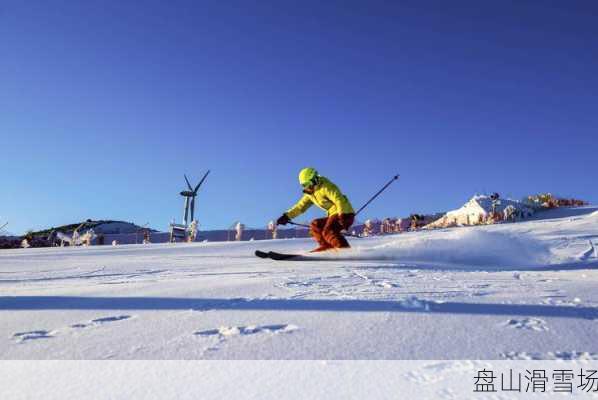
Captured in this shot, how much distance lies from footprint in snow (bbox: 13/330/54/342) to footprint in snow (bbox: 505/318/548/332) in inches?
84.3

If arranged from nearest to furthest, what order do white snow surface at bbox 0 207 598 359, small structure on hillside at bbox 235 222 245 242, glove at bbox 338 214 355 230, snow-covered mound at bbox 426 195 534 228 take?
white snow surface at bbox 0 207 598 359 < glove at bbox 338 214 355 230 < small structure on hillside at bbox 235 222 245 242 < snow-covered mound at bbox 426 195 534 228

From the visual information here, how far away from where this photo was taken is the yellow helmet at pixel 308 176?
7664mm

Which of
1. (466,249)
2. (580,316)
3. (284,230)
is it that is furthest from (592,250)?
(284,230)

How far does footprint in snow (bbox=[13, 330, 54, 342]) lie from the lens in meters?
2.06

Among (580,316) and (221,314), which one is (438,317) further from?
(221,314)

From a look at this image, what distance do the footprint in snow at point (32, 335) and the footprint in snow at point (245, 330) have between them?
2.35 ft

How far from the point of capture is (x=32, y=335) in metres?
2.12

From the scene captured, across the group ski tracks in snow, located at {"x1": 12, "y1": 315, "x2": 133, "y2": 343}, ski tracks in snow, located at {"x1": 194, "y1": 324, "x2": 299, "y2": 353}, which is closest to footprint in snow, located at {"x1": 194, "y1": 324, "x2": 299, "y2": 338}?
ski tracks in snow, located at {"x1": 194, "y1": 324, "x2": 299, "y2": 353}

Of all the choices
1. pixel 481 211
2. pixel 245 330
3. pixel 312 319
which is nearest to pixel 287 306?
pixel 312 319

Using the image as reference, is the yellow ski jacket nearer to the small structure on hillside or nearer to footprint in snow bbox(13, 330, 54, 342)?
footprint in snow bbox(13, 330, 54, 342)

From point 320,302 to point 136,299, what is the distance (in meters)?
1.19

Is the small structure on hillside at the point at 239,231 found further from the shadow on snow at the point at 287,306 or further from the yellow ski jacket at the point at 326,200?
the shadow on snow at the point at 287,306

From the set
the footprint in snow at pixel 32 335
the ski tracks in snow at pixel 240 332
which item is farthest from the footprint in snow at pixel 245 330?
the footprint in snow at pixel 32 335
